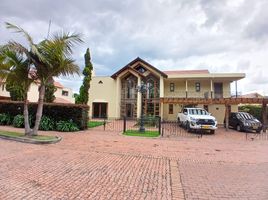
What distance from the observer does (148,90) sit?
91.2ft

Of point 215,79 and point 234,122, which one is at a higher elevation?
point 215,79

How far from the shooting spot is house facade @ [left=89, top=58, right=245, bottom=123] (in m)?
27.1

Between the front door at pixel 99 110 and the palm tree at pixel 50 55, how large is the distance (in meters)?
18.1

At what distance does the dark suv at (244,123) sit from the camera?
18.3m

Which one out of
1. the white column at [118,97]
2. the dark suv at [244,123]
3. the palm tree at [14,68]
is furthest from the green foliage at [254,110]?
the palm tree at [14,68]

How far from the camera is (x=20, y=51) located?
34.4ft

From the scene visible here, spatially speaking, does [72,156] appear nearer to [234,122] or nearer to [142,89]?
[142,89]

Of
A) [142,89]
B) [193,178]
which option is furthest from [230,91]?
[193,178]

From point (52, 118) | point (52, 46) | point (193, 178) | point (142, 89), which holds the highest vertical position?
point (52, 46)

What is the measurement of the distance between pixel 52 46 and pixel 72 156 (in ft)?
19.1

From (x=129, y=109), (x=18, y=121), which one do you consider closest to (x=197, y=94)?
(x=129, y=109)

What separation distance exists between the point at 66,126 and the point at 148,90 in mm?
14690

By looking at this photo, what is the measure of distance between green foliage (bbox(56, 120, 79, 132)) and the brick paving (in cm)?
629

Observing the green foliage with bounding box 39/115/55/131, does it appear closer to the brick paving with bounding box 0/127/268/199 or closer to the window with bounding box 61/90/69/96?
the brick paving with bounding box 0/127/268/199
